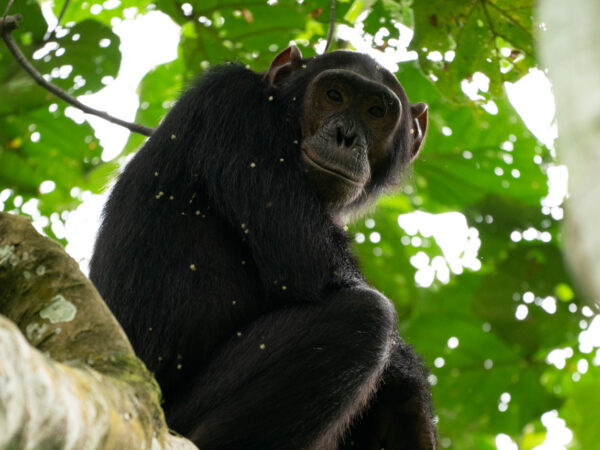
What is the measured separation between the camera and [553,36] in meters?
1.22

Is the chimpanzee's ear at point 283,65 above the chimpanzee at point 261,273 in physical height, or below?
above

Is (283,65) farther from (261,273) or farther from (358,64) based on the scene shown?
(261,273)

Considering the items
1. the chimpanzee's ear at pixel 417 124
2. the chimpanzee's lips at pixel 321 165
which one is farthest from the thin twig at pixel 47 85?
the chimpanzee's ear at pixel 417 124

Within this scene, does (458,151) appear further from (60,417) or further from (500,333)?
(60,417)

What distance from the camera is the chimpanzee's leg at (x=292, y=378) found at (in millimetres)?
3766

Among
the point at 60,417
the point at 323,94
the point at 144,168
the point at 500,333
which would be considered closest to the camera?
the point at 60,417

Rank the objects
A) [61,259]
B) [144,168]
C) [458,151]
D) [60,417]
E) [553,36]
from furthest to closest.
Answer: [458,151], [144,168], [61,259], [60,417], [553,36]

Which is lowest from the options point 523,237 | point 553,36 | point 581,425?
point 581,425

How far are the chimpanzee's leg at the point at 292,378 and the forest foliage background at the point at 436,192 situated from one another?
343cm

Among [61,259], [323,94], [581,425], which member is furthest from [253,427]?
[581,425]

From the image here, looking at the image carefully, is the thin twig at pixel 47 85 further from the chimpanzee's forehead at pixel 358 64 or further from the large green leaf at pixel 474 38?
the large green leaf at pixel 474 38

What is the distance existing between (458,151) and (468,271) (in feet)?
4.64

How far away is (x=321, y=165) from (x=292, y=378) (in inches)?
61.0

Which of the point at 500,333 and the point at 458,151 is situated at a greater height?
the point at 458,151
